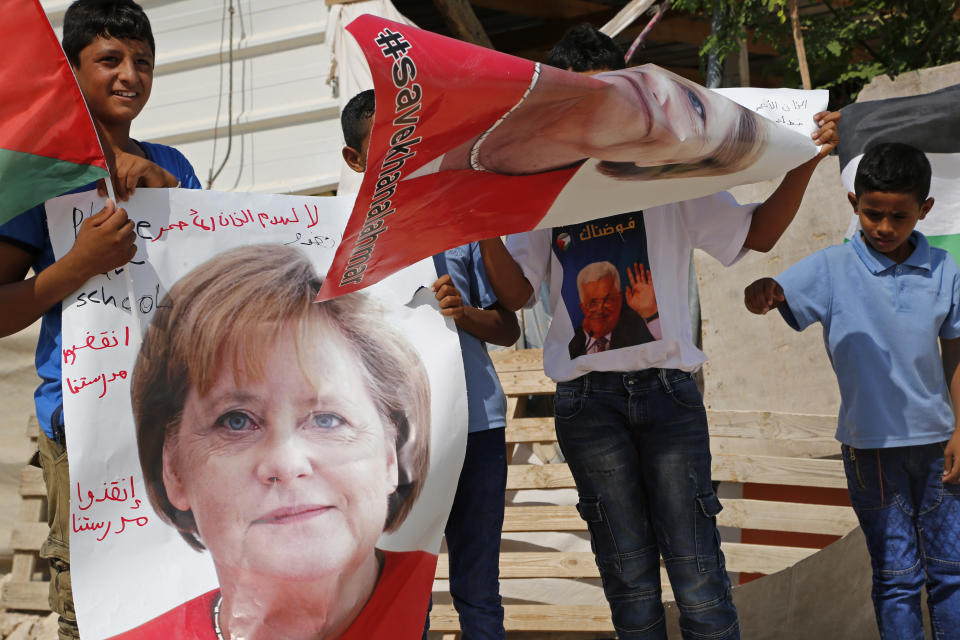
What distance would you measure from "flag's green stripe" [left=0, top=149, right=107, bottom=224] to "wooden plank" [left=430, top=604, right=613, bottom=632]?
259 cm

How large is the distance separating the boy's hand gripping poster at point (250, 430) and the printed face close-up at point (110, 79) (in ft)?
0.77

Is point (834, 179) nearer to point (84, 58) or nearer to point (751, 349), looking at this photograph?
point (751, 349)

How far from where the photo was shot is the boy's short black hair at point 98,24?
2.44 m

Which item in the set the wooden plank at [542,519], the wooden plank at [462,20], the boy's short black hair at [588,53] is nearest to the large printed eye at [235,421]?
the boy's short black hair at [588,53]

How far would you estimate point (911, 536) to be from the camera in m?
3.05

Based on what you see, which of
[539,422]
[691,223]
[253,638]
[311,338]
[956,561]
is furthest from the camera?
[539,422]

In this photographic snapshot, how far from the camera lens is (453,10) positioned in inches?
280

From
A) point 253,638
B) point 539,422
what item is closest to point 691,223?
point 253,638

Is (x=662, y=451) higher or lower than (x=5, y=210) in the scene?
lower

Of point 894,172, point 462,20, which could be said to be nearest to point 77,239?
point 894,172

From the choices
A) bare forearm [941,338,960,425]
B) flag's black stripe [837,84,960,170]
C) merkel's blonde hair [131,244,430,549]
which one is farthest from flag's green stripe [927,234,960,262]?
merkel's blonde hair [131,244,430,549]

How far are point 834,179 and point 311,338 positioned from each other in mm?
3496

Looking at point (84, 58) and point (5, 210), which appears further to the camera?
point (84, 58)

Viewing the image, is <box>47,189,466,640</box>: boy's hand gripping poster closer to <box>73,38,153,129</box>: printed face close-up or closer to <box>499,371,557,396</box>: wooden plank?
<box>73,38,153,129</box>: printed face close-up
